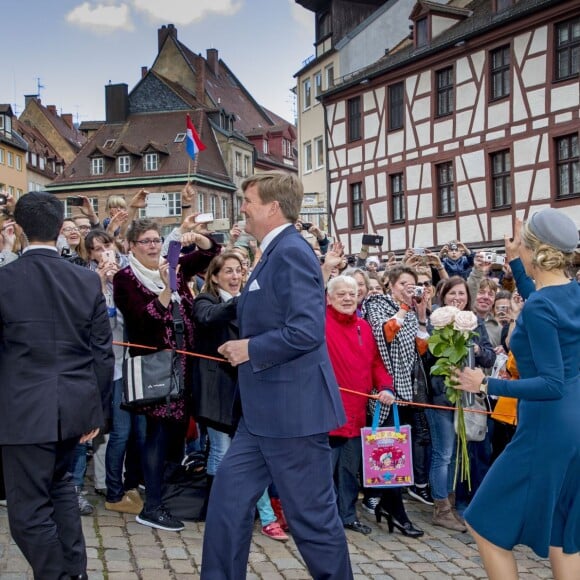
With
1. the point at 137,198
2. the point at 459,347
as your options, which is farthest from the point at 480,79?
the point at 459,347

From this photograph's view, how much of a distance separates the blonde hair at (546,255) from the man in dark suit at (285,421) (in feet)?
3.23

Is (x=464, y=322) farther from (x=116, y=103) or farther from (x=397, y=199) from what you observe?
(x=116, y=103)

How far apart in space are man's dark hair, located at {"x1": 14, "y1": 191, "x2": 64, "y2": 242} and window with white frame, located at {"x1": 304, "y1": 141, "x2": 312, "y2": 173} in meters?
31.6

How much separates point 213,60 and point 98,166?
52.8 feet

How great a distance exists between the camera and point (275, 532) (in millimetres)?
6160

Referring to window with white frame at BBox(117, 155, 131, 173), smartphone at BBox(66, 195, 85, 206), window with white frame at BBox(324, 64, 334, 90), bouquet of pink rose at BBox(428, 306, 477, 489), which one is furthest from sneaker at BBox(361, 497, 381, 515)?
window with white frame at BBox(117, 155, 131, 173)

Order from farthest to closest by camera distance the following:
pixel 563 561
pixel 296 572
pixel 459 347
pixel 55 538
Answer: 1. pixel 296 572
2. pixel 459 347
3. pixel 55 538
4. pixel 563 561

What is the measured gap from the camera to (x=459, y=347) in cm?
477

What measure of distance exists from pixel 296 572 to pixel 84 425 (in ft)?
6.17

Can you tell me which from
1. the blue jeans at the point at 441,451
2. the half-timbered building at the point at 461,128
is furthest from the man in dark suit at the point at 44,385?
the half-timbered building at the point at 461,128

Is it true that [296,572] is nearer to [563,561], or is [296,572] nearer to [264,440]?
[264,440]

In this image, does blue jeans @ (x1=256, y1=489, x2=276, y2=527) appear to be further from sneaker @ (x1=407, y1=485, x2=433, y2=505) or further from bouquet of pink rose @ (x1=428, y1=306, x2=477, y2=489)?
bouquet of pink rose @ (x1=428, y1=306, x2=477, y2=489)

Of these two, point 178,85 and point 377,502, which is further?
point 178,85

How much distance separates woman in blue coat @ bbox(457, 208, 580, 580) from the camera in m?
3.80
